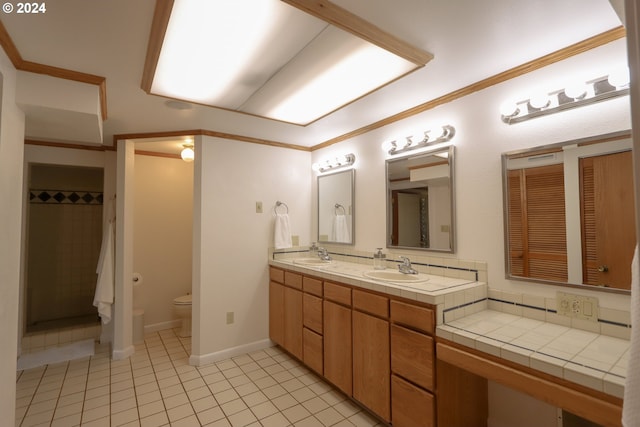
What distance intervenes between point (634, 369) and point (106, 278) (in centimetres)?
358

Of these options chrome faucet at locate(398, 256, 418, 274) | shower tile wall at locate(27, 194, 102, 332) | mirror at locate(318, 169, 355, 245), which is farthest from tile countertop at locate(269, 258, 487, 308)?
shower tile wall at locate(27, 194, 102, 332)

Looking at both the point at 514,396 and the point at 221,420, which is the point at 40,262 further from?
the point at 514,396

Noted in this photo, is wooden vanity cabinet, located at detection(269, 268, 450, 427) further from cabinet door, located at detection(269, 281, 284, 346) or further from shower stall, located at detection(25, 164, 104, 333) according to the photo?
shower stall, located at detection(25, 164, 104, 333)

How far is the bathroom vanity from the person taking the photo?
121 centimetres

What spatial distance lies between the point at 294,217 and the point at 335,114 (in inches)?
52.1

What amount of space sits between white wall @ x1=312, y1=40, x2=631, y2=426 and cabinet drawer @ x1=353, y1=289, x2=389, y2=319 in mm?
651

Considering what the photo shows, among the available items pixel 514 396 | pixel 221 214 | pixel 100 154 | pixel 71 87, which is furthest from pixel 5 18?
pixel 514 396

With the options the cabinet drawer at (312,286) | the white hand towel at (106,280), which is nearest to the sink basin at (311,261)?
the cabinet drawer at (312,286)

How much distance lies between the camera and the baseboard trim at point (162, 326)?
362 cm

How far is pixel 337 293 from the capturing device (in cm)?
225

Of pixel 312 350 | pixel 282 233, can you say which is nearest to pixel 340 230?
pixel 282 233

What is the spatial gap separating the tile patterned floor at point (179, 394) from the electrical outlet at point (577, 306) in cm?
136

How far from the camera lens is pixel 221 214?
9.53 feet

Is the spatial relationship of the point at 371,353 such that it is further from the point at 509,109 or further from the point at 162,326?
the point at 162,326
